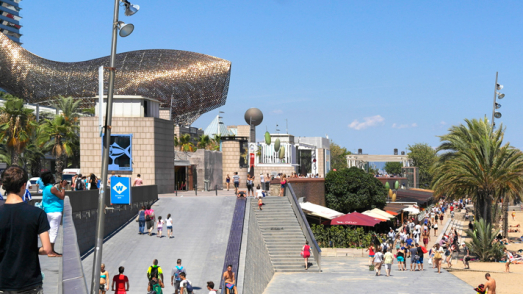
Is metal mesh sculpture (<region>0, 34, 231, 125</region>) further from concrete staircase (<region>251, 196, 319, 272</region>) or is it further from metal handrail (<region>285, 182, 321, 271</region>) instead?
concrete staircase (<region>251, 196, 319, 272</region>)

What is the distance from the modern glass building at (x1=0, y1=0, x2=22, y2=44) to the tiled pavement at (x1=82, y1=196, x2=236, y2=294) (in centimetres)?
14997

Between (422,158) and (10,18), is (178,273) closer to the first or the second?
(422,158)

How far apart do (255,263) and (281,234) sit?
5.77 meters

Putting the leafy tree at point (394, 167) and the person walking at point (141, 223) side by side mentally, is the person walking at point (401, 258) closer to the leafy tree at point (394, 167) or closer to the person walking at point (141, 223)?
the person walking at point (141, 223)

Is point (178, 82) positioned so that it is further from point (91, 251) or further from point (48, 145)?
point (91, 251)

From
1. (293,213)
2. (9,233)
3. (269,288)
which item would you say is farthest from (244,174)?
(9,233)

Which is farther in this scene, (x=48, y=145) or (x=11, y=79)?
(x=11, y=79)

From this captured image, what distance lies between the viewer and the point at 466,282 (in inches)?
859

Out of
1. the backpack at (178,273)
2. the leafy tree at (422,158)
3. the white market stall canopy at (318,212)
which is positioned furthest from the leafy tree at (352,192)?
the leafy tree at (422,158)

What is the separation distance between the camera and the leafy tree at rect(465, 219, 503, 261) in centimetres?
2800

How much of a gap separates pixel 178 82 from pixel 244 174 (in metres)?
48.4

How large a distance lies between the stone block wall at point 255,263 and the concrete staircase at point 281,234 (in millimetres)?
545

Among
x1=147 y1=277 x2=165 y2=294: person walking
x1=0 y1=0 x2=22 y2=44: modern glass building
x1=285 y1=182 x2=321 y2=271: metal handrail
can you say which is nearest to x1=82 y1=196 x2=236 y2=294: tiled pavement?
x1=147 y1=277 x2=165 y2=294: person walking

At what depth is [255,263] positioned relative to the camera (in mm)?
20406
